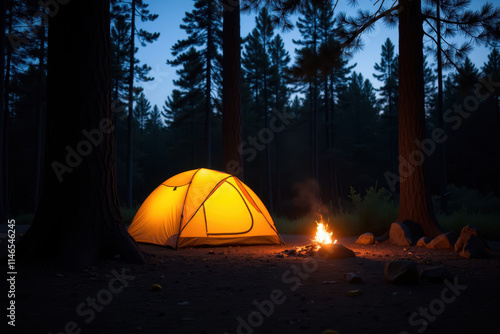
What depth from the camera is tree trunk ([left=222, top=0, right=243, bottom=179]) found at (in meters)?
8.52

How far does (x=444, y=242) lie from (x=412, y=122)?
103 inches

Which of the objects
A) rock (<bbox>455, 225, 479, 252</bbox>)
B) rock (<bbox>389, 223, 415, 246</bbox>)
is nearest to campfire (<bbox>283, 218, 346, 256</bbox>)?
rock (<bbox>389, 223, 415, 246</bbox>)

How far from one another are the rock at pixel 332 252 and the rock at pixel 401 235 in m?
2.21

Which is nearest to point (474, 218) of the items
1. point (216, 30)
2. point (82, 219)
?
point (82, 219)

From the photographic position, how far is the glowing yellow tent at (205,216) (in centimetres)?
691

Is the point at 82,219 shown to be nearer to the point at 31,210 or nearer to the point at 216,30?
the point at 216,30

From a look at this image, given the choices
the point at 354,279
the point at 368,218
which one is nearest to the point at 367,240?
the point at 368,218

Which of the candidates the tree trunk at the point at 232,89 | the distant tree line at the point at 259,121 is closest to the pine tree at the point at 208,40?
the distant tree line at the point at 259,121

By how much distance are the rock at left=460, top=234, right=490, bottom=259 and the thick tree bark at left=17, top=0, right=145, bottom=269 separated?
16.2 ft

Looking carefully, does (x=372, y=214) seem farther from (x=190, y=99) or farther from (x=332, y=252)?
(x=190, y=99)

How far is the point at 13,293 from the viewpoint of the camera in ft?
9.99

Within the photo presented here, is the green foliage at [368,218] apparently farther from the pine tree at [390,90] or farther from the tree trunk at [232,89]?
the pine tree at [390,90]

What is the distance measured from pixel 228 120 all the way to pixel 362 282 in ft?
18.7

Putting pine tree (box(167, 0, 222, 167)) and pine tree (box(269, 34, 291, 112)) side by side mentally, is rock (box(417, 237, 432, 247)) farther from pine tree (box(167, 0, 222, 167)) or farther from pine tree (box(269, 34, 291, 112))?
pine tree (box(269, 34, 291, 112))
